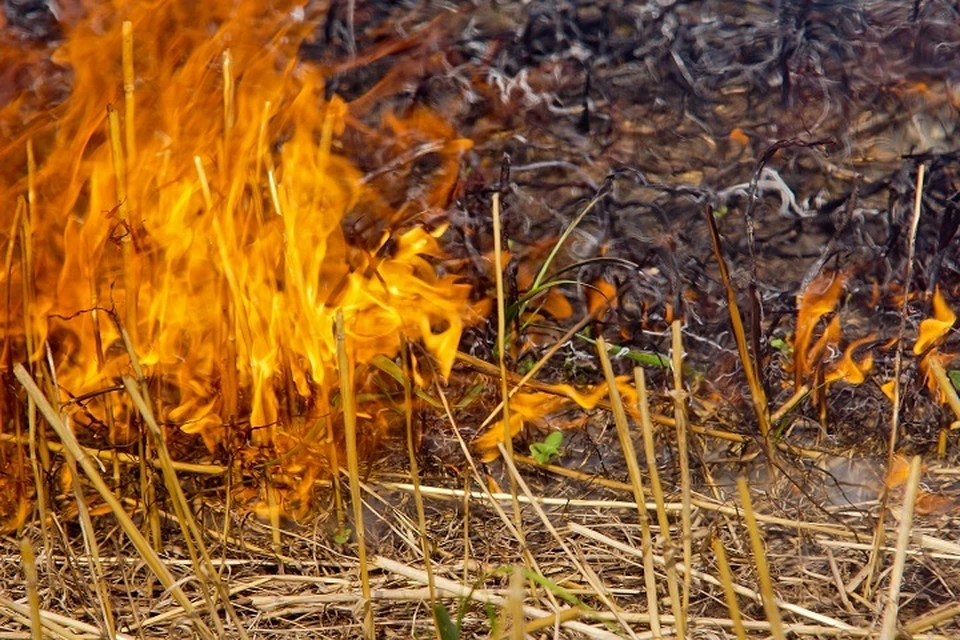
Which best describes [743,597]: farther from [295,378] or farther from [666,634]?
[295,378]

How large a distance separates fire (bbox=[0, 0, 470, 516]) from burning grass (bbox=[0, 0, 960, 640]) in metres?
0.01

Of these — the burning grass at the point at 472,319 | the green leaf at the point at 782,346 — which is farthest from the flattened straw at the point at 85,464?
the green leaf at the point at 782,346

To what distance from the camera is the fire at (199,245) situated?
2.29m

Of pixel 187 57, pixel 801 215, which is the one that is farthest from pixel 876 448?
pixel 187 57

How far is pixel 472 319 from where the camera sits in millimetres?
2881

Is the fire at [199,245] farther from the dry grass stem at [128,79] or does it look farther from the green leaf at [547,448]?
the green leaf at [547,448]

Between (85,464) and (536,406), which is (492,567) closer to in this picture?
(536,406)

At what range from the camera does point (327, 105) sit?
3100 mm

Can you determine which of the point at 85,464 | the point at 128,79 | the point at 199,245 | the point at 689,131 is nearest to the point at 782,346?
the point at 689,131

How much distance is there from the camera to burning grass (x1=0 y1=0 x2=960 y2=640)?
1984 mm

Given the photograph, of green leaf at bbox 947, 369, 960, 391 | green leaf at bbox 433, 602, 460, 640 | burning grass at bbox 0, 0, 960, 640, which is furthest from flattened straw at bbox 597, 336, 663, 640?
green leaf at bbox 947, 369, 960, 391

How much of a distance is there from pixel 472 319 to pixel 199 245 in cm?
75

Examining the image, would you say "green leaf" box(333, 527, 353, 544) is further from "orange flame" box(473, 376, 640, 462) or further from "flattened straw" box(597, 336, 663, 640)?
"flattened straw" box(597, 336, 663, 640)

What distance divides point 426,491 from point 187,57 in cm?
131
